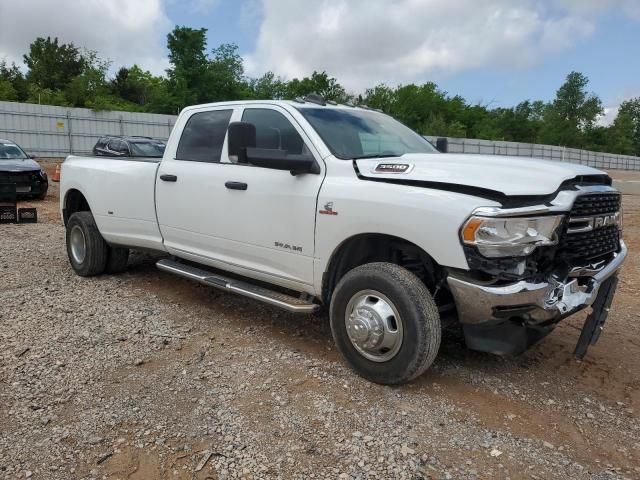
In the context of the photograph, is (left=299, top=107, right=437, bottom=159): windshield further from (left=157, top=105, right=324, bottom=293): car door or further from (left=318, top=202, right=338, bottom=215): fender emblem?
(left=318, top=202, right=338, bottom=215): fender emblem

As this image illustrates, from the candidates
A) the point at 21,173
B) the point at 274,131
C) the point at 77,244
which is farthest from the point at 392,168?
the point at 21,173

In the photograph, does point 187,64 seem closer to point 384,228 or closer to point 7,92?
point 7,92

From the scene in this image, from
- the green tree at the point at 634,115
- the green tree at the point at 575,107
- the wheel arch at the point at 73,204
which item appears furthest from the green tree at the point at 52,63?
the green tree at the point at 634,115

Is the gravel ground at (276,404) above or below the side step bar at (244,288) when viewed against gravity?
below

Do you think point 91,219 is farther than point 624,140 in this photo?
No

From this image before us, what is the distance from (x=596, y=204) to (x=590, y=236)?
0.21 m

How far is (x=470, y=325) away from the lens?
3326mm

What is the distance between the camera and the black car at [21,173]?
1241 cm

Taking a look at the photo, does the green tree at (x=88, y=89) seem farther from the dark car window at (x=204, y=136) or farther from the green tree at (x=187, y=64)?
the dark car window at (x=204, y=136)

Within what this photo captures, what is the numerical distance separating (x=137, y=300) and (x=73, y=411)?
2221mm

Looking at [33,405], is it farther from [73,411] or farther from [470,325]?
[470,325]

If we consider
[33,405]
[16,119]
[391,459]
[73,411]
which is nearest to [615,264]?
[391,459]

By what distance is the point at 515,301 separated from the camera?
9.95ft

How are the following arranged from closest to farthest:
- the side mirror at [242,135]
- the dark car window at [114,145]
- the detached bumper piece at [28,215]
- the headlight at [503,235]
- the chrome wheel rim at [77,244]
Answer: the headlight at [503,235]
the side mirror at [242,135]
the chrome wheel rim at [77,244]
the detached bumper piece at [28,215]
the dark car window at [114,145]
